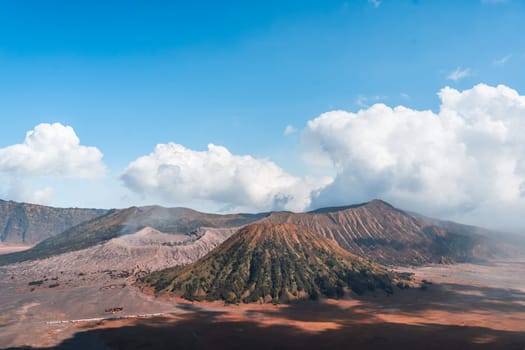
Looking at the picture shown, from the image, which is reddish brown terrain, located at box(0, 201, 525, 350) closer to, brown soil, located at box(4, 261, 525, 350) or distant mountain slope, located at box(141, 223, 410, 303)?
brown soil, located at box(4, 261, 525, 350)

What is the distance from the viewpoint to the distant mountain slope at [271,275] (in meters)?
149

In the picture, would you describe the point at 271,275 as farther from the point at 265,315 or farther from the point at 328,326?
the point at 328,326

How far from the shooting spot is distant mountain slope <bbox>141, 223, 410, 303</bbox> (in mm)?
148875

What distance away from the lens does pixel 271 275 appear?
162125mm

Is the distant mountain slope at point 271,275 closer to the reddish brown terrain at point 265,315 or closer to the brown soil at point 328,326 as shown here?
the reddish brown terrain at point 265,315

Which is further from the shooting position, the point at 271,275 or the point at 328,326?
the point at 271,275

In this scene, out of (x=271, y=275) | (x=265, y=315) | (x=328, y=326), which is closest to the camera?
(x=328, y=326)

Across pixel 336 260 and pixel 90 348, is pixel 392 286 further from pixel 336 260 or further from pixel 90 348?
pixel 90 348

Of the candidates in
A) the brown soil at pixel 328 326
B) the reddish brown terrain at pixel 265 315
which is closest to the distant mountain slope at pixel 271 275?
the reddish brown terrain at pixel 265 315

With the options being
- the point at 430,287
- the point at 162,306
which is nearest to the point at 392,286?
the point at 430,287

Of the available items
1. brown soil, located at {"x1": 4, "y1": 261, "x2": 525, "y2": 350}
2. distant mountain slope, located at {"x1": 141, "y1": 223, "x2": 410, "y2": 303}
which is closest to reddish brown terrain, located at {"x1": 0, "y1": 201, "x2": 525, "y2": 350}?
brown soil, located at {"x1": 4, "y1": 261, "x2": 525, "y2": 350}

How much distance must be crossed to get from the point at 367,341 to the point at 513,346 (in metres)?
31.3

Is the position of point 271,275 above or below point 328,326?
above

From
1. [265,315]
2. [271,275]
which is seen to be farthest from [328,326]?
[271,275]
